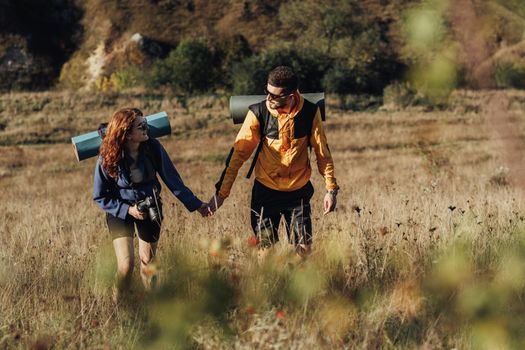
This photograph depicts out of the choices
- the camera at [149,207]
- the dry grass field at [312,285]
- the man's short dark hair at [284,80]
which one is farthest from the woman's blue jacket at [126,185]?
the man's short dark hair at [284,80]

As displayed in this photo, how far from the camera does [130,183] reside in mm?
4359

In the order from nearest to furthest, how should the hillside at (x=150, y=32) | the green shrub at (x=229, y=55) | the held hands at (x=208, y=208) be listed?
the held hands at (x=208, y=208) → the green shrub at (x=229, y=55) → the hillside at (x=150, y=32)

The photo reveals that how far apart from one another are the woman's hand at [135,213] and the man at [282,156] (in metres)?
0.56

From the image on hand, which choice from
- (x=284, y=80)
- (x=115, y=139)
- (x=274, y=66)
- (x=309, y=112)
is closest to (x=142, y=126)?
(x=115, y=139)

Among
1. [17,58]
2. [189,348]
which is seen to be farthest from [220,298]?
[17,58]

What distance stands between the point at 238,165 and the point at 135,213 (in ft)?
2.78

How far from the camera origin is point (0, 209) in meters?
9.88

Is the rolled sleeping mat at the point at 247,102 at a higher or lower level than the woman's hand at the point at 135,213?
higher

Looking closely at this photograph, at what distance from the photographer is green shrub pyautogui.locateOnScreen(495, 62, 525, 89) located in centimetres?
144

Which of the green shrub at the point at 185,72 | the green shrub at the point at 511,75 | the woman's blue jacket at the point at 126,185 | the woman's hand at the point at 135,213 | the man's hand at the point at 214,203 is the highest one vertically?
the green shrub at the point at 185,72

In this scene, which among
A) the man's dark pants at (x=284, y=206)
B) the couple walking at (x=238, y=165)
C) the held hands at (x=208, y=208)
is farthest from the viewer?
the man's dark pants at (x=284, y=206)

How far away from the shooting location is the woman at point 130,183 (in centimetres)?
421

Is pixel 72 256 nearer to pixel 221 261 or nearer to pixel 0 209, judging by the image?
pixel 221 261

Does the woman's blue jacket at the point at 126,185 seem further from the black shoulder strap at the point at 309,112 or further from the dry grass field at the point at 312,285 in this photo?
the black shoulder strap at the point at 309,112
